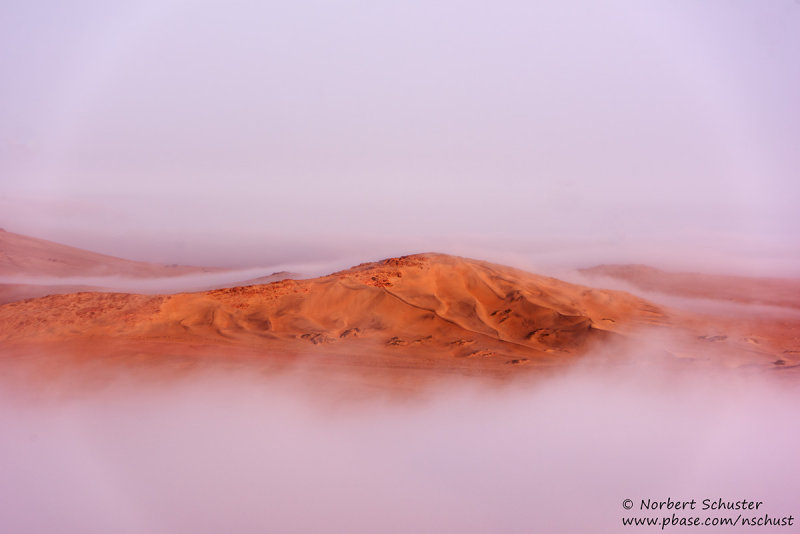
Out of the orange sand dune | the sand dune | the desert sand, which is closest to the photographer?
the desert sand

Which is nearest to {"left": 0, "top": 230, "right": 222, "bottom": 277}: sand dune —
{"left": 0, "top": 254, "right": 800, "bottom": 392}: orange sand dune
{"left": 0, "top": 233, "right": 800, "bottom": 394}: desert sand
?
{"left": 0, "top": 233, "right": 800, "bottom": 394}: desert sand

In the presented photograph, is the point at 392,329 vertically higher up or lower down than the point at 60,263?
lower down

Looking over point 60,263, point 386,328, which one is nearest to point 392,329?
point 386,328

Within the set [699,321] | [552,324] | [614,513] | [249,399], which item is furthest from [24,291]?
[699,321]

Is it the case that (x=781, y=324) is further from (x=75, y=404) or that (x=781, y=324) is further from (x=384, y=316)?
(x=75, y=404)

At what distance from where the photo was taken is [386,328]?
479 inches

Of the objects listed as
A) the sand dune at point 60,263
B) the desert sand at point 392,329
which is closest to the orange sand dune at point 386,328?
the desert sand at point 392,329

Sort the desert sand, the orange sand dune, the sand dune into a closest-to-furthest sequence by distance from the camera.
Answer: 1. the desert sand
2. the orange sand dune
3. the sand dune

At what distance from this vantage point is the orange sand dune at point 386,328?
1051 cm

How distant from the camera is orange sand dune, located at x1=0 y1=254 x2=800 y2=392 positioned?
10508 millimetres

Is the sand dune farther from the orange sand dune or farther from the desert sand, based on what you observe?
the orange sand dune

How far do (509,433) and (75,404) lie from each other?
22.3ft

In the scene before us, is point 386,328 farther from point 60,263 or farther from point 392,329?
point 60,263

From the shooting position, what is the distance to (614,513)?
20.4 ft
